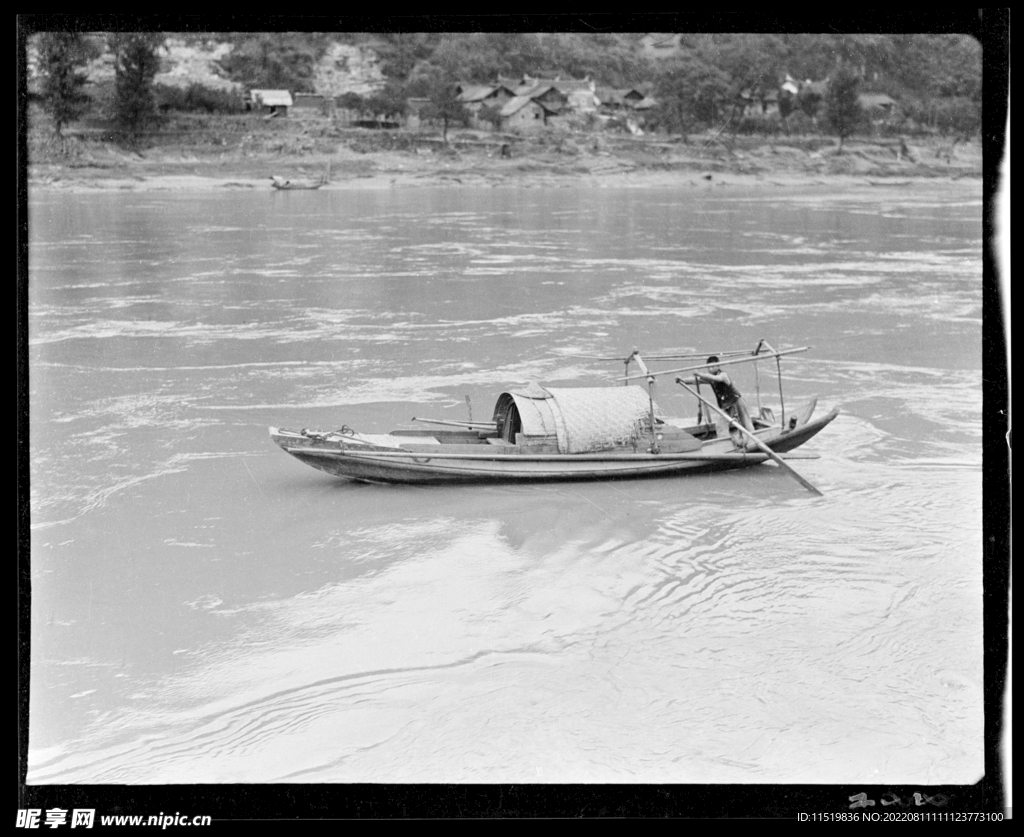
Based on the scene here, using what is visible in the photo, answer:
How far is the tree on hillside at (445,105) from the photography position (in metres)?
29.5

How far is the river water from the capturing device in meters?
7.46

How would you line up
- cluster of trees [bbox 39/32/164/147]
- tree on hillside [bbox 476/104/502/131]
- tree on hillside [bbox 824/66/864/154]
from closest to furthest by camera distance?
cluster of trees [bbox 39/32/164/147] < tree on hillside [bbox 824/66/864/154] < tree on hillside [bbox 476/104/502/131]

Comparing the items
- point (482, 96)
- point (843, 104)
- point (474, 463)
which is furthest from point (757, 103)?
point (474, 463)

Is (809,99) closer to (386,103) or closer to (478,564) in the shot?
(386,103)

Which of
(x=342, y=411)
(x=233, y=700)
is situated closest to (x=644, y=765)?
(x=233, y=700)

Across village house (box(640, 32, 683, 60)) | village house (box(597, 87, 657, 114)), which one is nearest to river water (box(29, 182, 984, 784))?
village house (box(640, 32, 683, 60))

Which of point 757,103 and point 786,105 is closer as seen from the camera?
point 786,105

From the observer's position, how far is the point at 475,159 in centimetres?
3862

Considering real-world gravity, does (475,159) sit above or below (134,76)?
above

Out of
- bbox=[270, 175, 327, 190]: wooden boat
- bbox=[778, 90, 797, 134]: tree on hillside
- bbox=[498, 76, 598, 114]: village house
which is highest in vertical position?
bbox=[498, 76, 598, 114]: village house

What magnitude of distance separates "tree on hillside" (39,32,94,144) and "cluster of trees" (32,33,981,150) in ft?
0.11

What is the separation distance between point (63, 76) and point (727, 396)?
35.7 feet

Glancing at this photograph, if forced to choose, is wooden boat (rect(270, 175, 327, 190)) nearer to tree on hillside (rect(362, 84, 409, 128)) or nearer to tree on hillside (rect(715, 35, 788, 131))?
tree on hillside (rect(362, 84, 409, 128))

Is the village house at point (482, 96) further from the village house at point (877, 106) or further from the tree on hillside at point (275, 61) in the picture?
the village house at point (877, 106)
